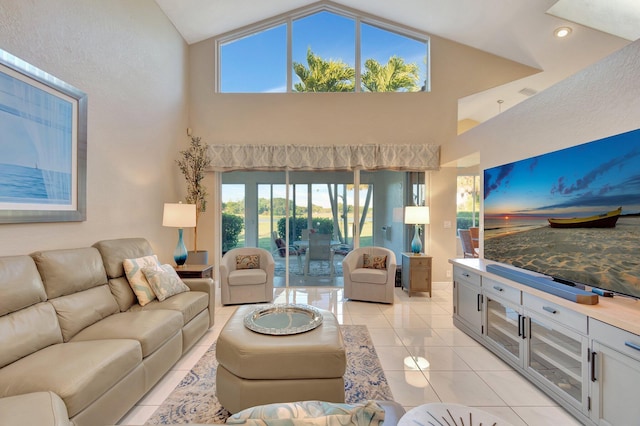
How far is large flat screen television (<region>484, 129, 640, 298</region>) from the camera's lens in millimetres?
1852

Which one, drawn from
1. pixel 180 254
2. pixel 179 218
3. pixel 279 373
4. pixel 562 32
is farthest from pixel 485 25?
pixel 180 254

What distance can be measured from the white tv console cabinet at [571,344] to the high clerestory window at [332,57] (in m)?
4.05

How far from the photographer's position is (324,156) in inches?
209

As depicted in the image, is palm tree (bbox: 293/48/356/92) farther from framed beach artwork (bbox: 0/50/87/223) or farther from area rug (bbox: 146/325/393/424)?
area rug (bbox: 146/325/393/424)

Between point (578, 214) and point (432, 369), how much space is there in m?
1.72

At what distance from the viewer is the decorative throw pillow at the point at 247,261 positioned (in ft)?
15.3

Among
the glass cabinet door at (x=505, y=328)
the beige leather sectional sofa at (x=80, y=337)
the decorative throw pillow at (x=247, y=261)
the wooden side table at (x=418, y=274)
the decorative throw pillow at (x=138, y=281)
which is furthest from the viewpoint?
the wooden side table at (x=418, y=274)

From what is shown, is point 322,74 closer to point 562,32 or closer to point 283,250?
point 283,250

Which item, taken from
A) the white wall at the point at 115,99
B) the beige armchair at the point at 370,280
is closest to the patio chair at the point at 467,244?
the beige armchair at the point at 370,280

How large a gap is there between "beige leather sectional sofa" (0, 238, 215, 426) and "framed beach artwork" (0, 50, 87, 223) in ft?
1.37

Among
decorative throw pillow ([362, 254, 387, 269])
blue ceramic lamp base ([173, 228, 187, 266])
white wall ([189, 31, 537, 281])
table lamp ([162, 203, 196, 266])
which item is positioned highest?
white wall ([189, 31, 537, 281])

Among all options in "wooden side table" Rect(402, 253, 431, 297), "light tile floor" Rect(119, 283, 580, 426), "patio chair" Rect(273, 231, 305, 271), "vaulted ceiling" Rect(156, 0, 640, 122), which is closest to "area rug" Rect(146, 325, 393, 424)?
"light tile floor" Rect(119, 283, 580, 426)

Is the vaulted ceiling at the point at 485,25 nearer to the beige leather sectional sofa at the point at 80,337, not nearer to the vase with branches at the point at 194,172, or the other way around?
the vase with branches at the point at 194,172

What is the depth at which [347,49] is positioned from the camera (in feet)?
18.0
